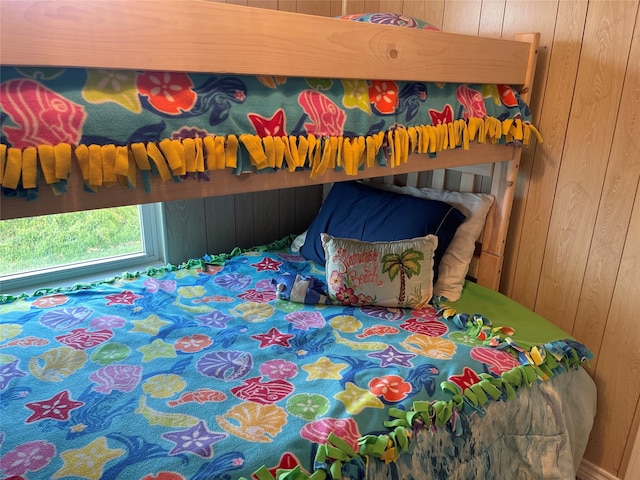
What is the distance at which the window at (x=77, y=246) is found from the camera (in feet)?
5.90

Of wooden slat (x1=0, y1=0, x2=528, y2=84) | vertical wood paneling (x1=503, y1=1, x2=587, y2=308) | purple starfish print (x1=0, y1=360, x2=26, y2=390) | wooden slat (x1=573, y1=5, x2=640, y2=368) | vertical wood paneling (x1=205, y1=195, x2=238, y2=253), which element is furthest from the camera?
vertical wood paneling (x1=205, y1=195, x2=238, y2=253)

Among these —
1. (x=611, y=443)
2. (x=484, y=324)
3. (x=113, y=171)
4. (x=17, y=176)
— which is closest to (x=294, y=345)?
(x=484, y=324)

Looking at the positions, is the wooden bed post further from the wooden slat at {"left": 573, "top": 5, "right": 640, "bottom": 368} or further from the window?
the window

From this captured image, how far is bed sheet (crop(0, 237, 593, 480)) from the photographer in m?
0.97

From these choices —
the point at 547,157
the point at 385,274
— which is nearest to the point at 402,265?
the point at 385,274

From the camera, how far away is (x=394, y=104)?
120 centimetres

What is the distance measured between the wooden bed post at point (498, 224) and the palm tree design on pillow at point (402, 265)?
1.12ft

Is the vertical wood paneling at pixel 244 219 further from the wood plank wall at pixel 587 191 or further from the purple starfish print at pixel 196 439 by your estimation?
the purple starfish print at pixel 196 439

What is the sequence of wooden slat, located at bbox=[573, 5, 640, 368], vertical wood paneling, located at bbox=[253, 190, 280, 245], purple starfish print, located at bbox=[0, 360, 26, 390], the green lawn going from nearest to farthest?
purple starfish print, located at bbox=[0, 360, 26, 390], wooden slat, located at bbox=[573, 5, 640, 368], the green lawn, vertical wood paneling, located at bbox=[253, 190, 280, 245]

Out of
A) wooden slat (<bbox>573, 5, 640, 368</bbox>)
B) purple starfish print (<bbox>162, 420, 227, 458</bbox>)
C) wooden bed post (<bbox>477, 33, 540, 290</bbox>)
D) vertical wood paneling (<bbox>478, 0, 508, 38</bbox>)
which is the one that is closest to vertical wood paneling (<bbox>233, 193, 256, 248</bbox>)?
wooden bed post (<bbox>477, 33, 540, 290</bbox>)

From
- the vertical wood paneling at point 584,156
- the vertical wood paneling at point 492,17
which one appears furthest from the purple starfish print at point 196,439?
the vertical wood paneling at point 492,17

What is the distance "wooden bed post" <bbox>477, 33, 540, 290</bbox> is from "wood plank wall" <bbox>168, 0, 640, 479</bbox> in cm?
6

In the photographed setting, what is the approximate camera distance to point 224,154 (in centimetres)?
96

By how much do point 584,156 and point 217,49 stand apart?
1.20 meters
